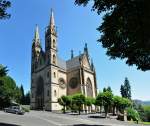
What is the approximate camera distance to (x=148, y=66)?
61.5ft

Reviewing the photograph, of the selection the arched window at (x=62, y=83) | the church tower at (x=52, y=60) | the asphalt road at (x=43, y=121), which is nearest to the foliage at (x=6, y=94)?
the church tower at (x=52, y=60)

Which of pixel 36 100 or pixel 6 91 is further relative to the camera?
pixel 36 100

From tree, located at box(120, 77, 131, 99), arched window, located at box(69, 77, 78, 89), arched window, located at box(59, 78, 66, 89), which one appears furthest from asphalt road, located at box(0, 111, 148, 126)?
tree, located at box(120, 77, 131, 99)

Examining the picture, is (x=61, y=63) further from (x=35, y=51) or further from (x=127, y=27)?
(x=127, y=27)

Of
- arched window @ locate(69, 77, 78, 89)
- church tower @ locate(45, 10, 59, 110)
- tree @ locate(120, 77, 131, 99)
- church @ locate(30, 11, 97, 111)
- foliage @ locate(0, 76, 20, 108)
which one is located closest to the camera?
foliage @ locate(0, 76, 20, 108)

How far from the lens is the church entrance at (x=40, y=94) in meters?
74.9

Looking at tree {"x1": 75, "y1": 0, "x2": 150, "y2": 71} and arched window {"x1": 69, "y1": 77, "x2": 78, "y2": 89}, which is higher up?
arched window {"x1": 69, "y1": 77, "x2": 78, "y2": 89}

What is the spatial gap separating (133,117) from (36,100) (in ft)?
116

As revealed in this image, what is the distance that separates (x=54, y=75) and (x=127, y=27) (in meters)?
59.3

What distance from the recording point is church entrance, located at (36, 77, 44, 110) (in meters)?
74.9

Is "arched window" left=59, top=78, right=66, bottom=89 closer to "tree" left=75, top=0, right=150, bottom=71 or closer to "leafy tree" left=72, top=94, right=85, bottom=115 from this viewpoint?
"leafy tree" left=72, top=94, right=85, bottom=115

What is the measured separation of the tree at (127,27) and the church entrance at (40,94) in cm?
5797

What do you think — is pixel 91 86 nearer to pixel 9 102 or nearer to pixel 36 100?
pixel 36 100

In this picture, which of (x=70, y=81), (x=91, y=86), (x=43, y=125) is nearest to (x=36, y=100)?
(x=70, y=81)
